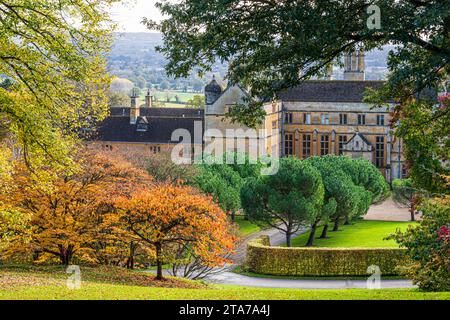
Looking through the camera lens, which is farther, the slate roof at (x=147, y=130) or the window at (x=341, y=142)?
the window at (x=341, y=142)

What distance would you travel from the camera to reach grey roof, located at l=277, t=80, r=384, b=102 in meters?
71.5

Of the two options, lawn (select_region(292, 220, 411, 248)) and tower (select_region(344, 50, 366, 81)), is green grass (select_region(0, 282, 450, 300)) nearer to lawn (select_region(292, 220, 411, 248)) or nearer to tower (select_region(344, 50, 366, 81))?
lawn (select_region(292, 220, 411, 248))

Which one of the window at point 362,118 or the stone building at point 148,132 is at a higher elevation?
the window at point 362,118

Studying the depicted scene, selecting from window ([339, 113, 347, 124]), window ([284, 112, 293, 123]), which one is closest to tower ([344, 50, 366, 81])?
window ([339, 113, 347, 124])

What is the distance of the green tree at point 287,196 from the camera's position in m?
39.0

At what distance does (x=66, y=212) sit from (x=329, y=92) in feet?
158

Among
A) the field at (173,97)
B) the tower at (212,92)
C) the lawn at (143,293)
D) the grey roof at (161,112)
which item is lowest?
the lawn at (143,293)

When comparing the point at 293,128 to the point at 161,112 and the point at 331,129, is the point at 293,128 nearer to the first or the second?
the point at 331,129

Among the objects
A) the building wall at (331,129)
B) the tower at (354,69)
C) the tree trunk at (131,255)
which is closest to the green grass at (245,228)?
the tree trunk at (131,255)

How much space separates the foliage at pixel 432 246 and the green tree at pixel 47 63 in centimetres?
846

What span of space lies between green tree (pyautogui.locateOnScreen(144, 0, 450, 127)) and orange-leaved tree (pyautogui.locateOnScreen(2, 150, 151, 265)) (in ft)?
41.6

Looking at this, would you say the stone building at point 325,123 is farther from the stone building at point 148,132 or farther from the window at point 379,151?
the stone building at point 148,132

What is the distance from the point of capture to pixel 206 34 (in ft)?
44.3
